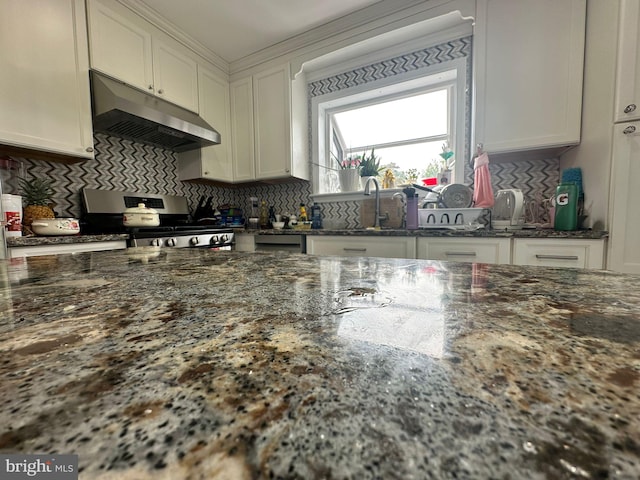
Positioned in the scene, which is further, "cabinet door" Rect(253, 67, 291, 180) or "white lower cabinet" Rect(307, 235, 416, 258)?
"cabinet door" Rect(253, 67, 291, 180)

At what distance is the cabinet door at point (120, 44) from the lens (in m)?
1.91

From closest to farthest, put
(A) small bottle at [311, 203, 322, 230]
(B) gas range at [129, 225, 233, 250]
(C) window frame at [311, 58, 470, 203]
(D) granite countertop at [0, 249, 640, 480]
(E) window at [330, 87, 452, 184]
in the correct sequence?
(D) granite countertop at [0, 249, 640, 480] < (B) gas range at [129, 225, 233, 250] < (C) window frame at [311, 58, 470, 203] < (E) window at [330, 87, 452, 184] < (A) small bottle at [311, 203, 322, 230]

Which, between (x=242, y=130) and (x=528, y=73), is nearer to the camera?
(x=528, y=73)

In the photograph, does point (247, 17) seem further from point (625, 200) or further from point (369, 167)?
point (625, 200)

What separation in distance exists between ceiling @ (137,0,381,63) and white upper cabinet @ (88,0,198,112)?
0.59 feet

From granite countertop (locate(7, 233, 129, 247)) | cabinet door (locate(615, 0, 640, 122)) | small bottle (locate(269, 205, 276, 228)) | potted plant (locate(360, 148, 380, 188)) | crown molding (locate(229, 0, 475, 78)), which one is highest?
crown molding (locate(229, 0, 475, 78))

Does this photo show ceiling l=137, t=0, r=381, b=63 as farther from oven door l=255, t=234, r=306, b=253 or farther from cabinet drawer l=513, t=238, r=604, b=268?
cabinet drawer l=513, t=238, r=604, b=268

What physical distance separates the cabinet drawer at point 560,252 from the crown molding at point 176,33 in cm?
309

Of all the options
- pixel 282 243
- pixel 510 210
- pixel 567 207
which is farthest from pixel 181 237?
pixel 567 207

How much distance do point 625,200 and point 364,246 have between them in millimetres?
1407

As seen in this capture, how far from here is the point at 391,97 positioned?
2.67 metres

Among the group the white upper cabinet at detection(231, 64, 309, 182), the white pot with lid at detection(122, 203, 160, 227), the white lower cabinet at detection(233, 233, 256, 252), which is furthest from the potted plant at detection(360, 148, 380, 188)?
the white pot with lid at detection(122, 203, 160, 227)

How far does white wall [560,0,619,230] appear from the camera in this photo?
1.45m

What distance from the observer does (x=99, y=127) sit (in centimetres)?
212
